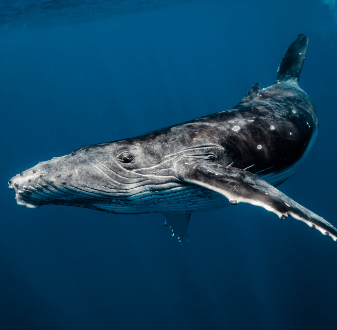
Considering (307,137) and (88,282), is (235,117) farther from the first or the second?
(88,282)

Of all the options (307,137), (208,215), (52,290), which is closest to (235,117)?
(307,137)

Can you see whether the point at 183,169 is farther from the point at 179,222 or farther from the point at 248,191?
the point at 179,222

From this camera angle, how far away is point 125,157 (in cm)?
393

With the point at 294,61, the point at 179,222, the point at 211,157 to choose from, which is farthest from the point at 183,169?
the point at 294,61

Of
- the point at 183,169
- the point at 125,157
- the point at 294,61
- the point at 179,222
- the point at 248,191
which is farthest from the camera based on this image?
the point at 294,61

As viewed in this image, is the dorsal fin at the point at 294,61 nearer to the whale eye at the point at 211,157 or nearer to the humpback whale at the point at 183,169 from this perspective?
A: the humpback whale at the point at 183,169

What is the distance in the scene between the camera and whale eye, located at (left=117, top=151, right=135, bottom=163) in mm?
3928

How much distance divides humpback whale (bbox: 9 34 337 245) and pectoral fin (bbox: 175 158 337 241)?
0.01 metres

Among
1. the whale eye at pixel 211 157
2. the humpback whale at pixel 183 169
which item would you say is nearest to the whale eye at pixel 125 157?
the humpback whale at pixel 183 169

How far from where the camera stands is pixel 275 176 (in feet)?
16.4

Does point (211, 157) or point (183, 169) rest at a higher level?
point (211, 157)

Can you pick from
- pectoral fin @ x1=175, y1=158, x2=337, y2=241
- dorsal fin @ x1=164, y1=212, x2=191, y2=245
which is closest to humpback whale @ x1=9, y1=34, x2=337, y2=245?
pectoral fin @ x1=175, y1=158, x2=337, y2=241

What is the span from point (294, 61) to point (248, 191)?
699 centimetres

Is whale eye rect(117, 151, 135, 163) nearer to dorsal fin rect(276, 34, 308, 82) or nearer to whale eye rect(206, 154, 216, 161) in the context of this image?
whale eye rect(206, 154, 216, 161)
